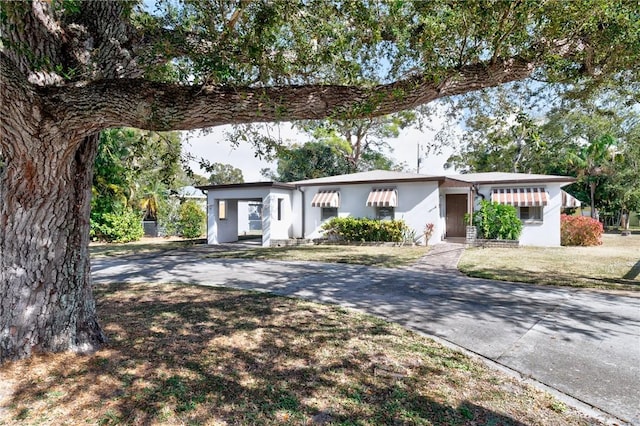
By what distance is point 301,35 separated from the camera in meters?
5.71

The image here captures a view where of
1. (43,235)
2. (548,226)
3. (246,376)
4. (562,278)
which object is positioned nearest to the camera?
(246,376)

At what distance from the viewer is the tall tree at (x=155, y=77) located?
372cm

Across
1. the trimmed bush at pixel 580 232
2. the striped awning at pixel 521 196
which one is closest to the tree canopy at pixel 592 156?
the striped awning at pixel 521 196

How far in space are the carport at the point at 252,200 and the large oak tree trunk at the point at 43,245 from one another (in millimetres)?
15695

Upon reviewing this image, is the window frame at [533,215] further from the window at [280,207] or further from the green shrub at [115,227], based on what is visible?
the green shrub at [115,227]

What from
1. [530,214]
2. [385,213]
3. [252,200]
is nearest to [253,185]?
[252,200]

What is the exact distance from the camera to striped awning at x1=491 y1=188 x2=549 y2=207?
1878 cm

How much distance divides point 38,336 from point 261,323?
290 cm

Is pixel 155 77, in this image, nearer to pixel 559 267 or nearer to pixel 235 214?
pixel 559 267

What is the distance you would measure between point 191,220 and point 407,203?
15583 mm

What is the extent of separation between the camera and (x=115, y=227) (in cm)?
2194

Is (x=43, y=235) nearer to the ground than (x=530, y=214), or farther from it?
nearer to the ground

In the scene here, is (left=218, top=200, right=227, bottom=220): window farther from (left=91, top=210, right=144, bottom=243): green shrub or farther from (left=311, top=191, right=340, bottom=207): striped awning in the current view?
(left=311, top=191, right=340, bottom=207): striped awning

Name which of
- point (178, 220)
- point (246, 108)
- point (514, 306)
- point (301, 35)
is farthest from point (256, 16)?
point (178, 220)
